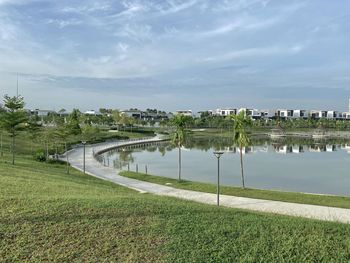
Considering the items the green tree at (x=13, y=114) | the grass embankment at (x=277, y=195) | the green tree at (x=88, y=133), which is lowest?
Result: the grass embankment at (x=277, y=195)

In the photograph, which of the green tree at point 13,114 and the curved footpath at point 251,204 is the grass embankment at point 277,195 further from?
the green tree at point 13,114

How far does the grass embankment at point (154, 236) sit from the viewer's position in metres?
5.48

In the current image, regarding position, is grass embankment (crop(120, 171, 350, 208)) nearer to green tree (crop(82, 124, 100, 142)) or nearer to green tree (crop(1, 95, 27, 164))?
green tree (crop(1, 95, 27, 164))

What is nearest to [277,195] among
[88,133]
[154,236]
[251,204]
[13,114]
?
[251,204]

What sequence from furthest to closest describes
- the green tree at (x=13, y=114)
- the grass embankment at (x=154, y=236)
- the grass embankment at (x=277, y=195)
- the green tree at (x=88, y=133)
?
the green tree at (x=88, y=133) → the green tree at (x=13, y=114) → the grass embankment at (x=277, y=195) → the grass embankment at (x=154, y=236)

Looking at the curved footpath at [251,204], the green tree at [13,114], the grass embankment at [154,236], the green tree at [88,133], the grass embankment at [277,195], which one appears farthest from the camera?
the green tree at [88,133]

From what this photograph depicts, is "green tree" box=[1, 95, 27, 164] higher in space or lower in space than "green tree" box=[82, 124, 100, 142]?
higher

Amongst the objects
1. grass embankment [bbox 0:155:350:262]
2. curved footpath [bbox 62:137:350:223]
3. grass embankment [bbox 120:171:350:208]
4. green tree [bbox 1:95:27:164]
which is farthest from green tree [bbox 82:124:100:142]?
grass embankment [bbox 0:155:350:262]

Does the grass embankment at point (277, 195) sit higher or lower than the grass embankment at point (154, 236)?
lower

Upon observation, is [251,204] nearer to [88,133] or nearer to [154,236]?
[154,236]

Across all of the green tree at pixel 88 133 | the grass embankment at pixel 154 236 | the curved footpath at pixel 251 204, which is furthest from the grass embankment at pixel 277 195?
the green tree at pixel 88 133

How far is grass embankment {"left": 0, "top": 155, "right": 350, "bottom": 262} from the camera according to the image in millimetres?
5480

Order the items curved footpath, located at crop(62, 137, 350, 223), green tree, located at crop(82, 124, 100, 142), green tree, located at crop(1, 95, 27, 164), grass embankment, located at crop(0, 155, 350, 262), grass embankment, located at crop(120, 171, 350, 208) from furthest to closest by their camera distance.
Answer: green tree, located at crop(82, 124, 100, 142)
green tree, located at crop(1, 95, 27, 164)
grass embankment, located at crop(120, 171, 350, 208)
curved footpath, located at crop(62, 137, 350, 223)
grass embankment, located at crop(0, 155, 350, 262)

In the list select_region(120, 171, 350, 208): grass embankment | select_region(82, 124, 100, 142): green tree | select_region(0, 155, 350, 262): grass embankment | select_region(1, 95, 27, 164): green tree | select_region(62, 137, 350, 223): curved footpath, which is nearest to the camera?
select_region(0, 155, 350, 262): grass embankment
